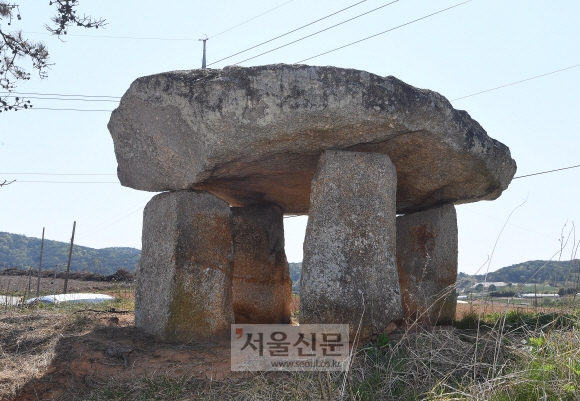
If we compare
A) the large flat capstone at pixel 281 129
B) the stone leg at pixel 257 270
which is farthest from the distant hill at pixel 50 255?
the large flat capstone at pixel 281 129

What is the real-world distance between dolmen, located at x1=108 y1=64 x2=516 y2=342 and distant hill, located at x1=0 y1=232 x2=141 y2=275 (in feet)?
135

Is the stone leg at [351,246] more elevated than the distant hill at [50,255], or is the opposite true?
the distant hill at [50,255]

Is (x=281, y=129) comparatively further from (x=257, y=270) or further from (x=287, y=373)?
(x=257, y=270)

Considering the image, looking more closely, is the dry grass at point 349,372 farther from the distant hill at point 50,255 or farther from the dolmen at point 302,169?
the distant hill at point 50,255

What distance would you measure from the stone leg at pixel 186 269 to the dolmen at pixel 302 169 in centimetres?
1

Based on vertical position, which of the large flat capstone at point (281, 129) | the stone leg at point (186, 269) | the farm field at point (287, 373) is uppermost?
the large flat capstone at point (281, 129)

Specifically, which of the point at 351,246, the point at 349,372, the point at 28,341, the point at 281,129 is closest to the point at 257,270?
the point at 351,246

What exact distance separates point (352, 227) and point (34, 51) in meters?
5.37

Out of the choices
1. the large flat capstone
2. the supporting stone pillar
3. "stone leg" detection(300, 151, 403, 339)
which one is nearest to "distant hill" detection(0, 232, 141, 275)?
the supporting stone pillar

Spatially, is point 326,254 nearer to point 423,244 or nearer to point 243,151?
point 243,151

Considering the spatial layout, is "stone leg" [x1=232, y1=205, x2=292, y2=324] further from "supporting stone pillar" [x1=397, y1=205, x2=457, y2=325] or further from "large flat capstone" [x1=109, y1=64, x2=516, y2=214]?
"supporting stone pillar" [x1=397, y1=205, x2=457, y2=325]

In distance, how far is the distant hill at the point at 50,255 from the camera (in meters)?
47.9

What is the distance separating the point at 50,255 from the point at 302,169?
164 feet

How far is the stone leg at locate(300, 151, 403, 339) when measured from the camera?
18.8ft
